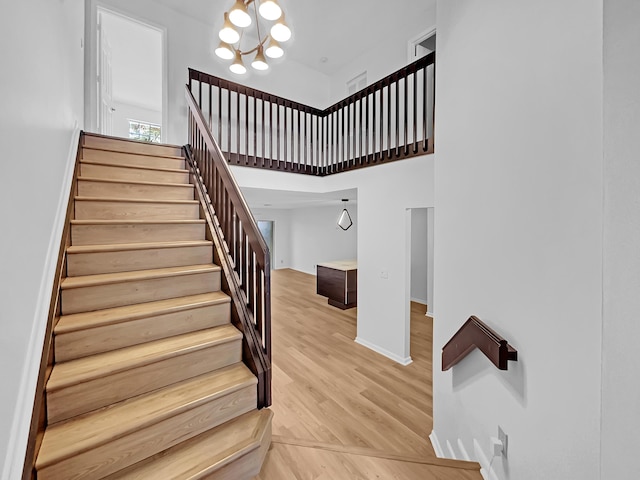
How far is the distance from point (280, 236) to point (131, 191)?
748 cm

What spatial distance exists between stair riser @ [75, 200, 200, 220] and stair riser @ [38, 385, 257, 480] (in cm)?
160

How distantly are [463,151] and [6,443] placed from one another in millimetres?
2188

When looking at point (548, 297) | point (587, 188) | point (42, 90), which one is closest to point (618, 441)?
point (548, 297)

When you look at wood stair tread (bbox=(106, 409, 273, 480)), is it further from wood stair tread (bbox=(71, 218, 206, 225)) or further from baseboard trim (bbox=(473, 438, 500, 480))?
wood stair tread (bbox=(71, 218, 206, 225))

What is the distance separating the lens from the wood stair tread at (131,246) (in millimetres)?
1794

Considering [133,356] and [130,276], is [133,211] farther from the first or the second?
[133,356]

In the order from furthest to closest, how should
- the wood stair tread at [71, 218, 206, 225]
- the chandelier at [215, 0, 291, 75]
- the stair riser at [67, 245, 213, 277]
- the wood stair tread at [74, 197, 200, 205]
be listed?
the chandelier at [215, 0, 291, 75]
the wood stair tread at [74, 197, 200, 205]
the wood stair tread at [71, 218, 206, 225]
the stair riser at [67, 245, 213, 277]

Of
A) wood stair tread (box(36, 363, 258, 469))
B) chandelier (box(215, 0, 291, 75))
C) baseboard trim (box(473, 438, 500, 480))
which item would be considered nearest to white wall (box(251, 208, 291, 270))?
chandelier (box(215, 0, 291, 75))

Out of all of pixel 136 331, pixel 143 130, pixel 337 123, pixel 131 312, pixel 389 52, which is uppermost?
pixel 389 52

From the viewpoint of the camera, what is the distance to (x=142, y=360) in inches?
58.0

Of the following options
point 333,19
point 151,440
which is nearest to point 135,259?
point 151,440

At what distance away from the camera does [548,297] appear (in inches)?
36.3

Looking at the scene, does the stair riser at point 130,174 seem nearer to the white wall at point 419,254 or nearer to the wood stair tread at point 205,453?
the wood stair tread at point 205,453

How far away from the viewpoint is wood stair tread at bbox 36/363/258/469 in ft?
3.76
